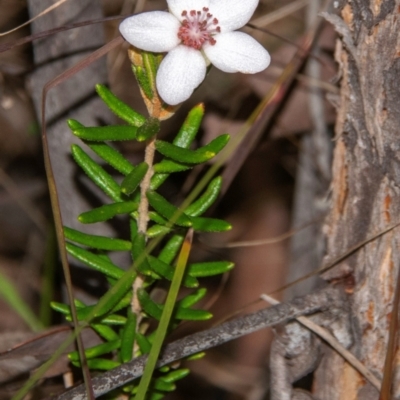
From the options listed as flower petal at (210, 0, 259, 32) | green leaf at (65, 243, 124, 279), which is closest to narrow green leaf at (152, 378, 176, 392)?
green leaf at (65, 243, 124, 279)

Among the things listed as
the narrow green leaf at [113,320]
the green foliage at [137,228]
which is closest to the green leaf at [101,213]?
the green foliage at [137,228]

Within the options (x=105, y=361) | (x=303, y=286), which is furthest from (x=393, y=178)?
(x=303, y=286)

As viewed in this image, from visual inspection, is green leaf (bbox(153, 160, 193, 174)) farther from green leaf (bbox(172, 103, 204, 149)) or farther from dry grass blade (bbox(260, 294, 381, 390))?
dry grass blade (bbox(260, 294, 381, 390))

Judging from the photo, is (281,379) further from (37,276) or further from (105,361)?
(37,276)

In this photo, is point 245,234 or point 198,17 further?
point 245,234

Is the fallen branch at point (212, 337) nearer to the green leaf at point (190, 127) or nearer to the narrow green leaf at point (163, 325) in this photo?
the narrow green leaf at point (163, 325)

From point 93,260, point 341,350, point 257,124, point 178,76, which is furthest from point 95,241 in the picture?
point 257,124
